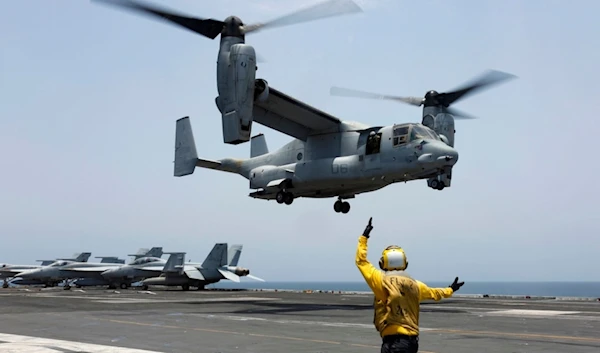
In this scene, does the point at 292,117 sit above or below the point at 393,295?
above

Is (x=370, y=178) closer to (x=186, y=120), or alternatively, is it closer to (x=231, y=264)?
(x=186, y=120)

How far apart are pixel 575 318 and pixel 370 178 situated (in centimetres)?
1438

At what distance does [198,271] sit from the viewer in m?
60.6

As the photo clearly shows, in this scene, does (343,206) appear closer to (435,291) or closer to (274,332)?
(274,332)

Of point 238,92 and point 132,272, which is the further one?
point 132,272

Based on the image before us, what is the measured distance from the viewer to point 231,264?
68.8 metres

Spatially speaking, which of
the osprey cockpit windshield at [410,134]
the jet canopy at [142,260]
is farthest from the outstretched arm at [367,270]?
the jet canopy at [142,260]

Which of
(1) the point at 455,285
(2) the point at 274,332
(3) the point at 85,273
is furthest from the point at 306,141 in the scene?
(3) the point at 85,273

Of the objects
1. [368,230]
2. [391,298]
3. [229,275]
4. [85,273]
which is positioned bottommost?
[85,273]

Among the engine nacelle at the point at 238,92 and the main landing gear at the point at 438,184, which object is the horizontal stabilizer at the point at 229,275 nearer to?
the main landing gear at the point at 438,184

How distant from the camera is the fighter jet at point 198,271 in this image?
197 feet

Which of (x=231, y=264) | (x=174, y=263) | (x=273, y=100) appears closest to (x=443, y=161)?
(x=273, y=100)

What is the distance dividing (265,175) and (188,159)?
5.49 metres

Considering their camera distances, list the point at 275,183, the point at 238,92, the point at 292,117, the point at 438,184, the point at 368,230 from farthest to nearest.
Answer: the point at 275,183 < the point at 292,117 < the point at 438,184 < the point at 238,92 < the point at 368,230
